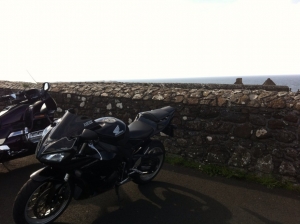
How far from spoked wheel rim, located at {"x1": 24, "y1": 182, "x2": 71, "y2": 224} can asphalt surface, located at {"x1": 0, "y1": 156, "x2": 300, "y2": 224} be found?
0.19 m

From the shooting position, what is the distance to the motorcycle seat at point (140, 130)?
148 inches

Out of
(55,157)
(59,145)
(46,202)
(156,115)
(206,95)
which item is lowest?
(46,202)

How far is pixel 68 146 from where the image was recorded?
2.79m

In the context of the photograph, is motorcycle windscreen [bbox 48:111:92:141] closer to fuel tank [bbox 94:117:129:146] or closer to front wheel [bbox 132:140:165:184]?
fuel tank [bbox 94:117:129:146]

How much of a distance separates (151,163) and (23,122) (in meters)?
2.46

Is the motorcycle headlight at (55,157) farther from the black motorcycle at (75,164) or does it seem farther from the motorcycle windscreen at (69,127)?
the motorcycle windscreen at (69,127)

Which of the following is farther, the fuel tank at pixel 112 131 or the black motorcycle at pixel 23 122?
the black motorcycle at pixel 23 122

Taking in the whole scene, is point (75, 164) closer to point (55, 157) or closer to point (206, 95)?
point (55, 157)

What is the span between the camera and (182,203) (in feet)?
11.8

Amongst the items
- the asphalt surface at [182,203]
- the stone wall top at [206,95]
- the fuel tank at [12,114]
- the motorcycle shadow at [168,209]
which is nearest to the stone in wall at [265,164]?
the asphalt surface at [182,203]

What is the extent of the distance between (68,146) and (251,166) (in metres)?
3.29

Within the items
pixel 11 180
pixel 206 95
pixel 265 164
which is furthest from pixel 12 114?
pixel 265 164

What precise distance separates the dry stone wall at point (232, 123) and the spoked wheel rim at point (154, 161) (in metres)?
0.93

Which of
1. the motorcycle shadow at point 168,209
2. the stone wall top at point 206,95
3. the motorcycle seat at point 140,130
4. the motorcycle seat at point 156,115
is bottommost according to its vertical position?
the motorcycle shadow at point 168,209
